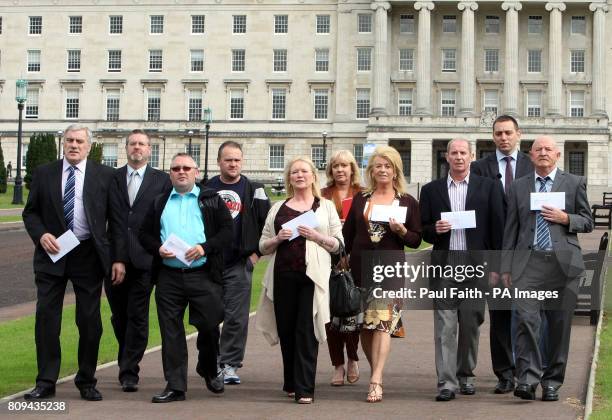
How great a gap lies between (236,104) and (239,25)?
619cm

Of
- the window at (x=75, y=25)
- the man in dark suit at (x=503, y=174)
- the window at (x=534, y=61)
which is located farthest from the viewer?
the window at (x=75, y=25)

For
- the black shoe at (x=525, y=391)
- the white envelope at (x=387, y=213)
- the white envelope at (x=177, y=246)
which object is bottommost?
the black shoe at (x=525, y=391)

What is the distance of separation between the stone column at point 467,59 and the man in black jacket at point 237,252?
75.9 m

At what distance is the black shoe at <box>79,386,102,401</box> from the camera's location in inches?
496

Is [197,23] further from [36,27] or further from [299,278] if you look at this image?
[299,278]

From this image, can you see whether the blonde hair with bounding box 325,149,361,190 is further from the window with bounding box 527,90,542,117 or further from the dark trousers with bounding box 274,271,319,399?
the window with bounding box 527,90,542,117

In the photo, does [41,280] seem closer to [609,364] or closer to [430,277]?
[430,277]

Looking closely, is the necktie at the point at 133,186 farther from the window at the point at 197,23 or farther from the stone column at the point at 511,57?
the window at the point at 197,23

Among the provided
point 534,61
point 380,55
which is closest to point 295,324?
point 380,55

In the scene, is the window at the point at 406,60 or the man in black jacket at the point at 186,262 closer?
the man in black jacket at the point at 186,262

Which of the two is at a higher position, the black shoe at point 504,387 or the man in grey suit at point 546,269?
the man in grey suit at point 546,269

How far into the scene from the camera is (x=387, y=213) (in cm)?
1319

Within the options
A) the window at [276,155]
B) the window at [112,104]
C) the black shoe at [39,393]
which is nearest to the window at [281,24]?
the window at [276,155]

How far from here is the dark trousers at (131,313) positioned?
13602mm
